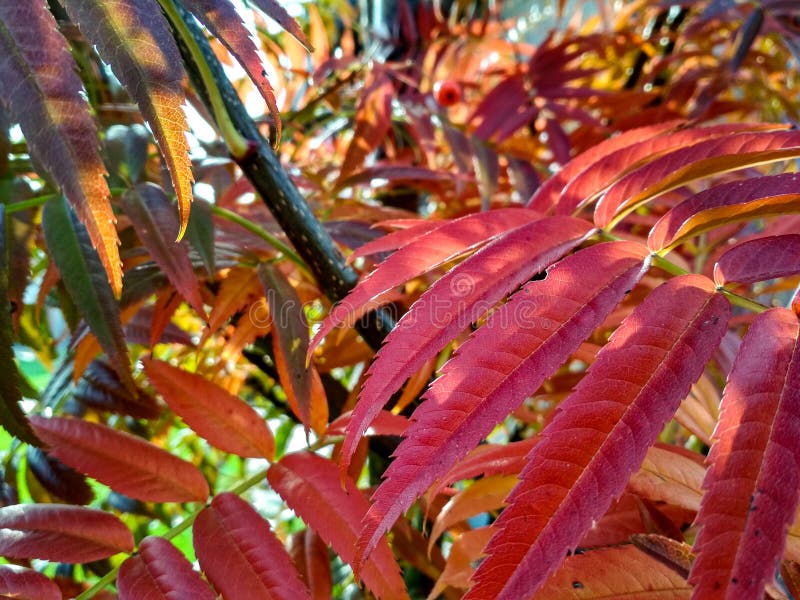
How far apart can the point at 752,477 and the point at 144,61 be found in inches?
8.3

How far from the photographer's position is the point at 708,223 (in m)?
0.27

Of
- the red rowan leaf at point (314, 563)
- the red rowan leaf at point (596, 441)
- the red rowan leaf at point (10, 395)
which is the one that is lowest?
the red rowan leaf at point (314, 563)

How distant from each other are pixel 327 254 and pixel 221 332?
241mm

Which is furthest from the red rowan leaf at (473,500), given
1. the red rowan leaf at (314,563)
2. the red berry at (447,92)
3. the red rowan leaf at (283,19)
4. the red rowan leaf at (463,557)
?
the red berry at (447,92)

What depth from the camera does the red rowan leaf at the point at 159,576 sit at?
0.30 m

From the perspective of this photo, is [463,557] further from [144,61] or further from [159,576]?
[144,61]

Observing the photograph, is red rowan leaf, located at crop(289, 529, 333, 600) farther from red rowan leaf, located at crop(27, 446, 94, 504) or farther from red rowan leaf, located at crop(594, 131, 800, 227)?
red rowan leaf, located at crop(594, 131, 800, 227)

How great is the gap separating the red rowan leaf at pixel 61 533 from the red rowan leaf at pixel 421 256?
155mm

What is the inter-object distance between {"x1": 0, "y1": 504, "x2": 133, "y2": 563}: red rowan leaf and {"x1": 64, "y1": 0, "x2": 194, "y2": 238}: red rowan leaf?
20 cm

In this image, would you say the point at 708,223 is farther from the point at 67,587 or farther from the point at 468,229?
the point at 67,587

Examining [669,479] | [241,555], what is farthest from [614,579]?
[241,555]

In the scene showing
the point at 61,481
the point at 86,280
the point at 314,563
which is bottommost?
the point at 314,563

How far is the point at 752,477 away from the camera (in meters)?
0.18

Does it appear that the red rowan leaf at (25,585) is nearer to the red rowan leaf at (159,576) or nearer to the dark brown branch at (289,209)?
the red rowan leaf at (159,576)
